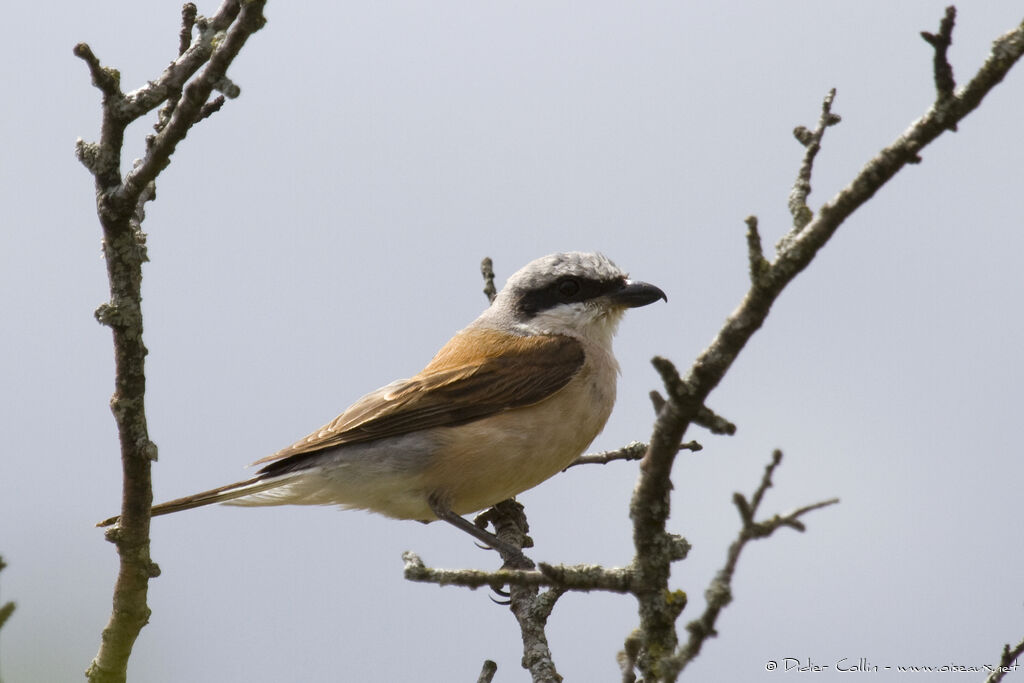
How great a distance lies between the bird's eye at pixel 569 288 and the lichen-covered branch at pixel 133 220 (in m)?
2.86

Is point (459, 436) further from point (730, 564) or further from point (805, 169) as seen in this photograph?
point (730, 564)

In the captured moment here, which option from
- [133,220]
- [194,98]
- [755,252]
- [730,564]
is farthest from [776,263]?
[133,220]

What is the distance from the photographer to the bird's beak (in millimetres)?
5508

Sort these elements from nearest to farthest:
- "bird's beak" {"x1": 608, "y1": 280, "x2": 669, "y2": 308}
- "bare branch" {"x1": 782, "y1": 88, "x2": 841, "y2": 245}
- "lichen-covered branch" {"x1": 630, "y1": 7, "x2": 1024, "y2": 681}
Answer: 1. "lichen-covered branch" {"x1": 630, "y1": 7, "x2": 1024, "y2": 681}
2. "bare branch" {"x1": 782, "y1": 88, "x2": 841, "y2": 245}
3. "bird's beak" {"x1": 608, "y1": 280, "x2": 669, "y2": 308}

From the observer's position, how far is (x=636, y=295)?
5547mm

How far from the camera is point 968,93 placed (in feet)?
6.96

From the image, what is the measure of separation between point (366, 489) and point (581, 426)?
1.09 metres

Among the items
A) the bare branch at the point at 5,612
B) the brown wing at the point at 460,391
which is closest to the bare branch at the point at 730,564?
the bare branch at the point at 5,612

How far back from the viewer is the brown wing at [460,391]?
5.02 meters

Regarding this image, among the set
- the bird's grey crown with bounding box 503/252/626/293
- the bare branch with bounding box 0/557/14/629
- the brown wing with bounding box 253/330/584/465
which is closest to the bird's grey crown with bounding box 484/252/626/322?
the bird's grey crown with bounding box 503/252/626/293

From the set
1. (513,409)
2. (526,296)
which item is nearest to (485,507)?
(513,409)

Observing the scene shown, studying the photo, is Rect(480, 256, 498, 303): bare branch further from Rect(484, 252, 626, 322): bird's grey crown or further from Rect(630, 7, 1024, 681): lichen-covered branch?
Rect(630, 7, 1024, 681): lichen-covered branch

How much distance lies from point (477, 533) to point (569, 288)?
4.89 ft

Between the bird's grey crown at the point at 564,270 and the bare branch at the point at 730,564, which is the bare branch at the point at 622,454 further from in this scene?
the bare branch at the point at 730,564
